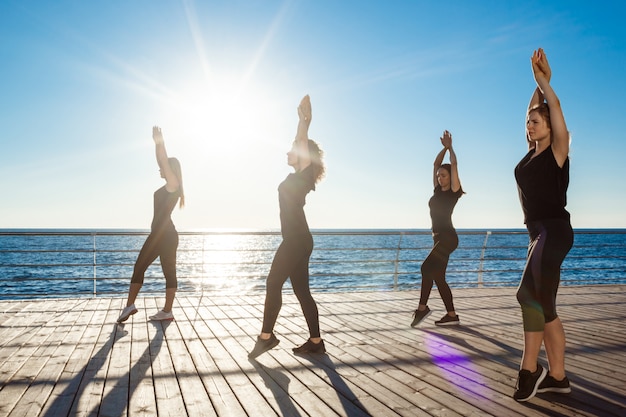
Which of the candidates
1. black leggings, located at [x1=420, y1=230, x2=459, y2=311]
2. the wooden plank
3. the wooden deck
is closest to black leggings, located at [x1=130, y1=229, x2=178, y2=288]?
the wooden deck

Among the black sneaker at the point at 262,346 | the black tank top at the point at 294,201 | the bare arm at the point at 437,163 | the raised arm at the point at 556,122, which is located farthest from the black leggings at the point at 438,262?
the raised arm at the point at 556,122

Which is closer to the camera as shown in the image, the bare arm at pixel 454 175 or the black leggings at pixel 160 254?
the bare arm at pixel 454 175

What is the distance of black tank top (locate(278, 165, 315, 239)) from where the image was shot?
12.0 ft

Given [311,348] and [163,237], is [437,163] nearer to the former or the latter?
[311,348]

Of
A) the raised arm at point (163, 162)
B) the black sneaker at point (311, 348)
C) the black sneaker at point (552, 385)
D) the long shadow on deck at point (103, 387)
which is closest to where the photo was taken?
the long shadow on deck at point (103, 387)

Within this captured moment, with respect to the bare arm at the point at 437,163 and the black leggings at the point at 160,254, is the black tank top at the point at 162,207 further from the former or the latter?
the bare arm at the point at 437,163

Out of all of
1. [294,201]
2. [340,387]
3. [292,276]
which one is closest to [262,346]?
[292,276]

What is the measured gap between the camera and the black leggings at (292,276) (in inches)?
143

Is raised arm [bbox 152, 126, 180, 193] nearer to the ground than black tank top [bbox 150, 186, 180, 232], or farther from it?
farther from it

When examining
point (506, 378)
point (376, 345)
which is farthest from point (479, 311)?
point (506, 378)

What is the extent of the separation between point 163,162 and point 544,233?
359 cm

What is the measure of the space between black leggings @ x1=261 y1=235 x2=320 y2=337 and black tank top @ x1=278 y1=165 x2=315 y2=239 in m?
0.08

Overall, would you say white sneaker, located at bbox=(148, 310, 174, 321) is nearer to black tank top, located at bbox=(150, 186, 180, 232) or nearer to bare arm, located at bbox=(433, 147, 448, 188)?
black tank top, located at bbox=(150, 186, 180, 232)

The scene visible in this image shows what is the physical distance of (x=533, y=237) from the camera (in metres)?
2.77
